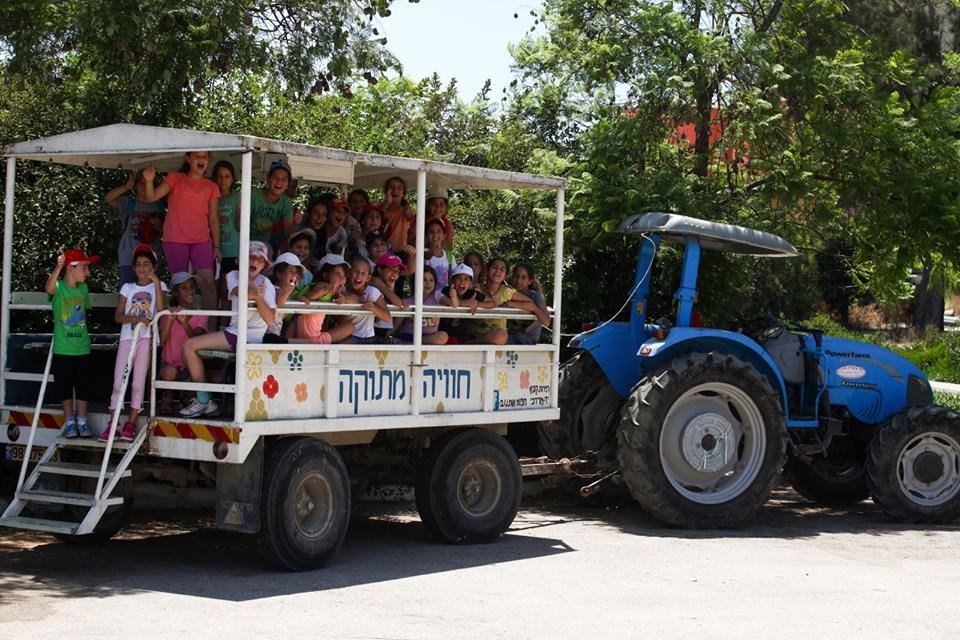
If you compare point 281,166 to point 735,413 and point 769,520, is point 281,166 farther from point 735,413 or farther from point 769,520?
point 769,520

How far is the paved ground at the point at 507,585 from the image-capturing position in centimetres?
792

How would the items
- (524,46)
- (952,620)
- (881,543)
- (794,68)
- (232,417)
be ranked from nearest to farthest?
(952,620) < (232,417) < (881,543) < (794,68) < (524,46)

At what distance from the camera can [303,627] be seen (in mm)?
7738

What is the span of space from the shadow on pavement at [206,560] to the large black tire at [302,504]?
156 mm

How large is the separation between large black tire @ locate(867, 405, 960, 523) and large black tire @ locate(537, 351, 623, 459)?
2548 millimetres

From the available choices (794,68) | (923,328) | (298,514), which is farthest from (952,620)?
(923,328)

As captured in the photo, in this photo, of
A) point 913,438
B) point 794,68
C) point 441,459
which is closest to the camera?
Answer: point 441,459

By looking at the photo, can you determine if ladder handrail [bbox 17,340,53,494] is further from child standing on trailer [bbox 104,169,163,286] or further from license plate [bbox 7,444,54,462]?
child standing on trailer [bbox 104,169,163,286]

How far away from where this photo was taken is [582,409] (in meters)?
13.3

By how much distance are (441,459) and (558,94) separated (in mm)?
6078

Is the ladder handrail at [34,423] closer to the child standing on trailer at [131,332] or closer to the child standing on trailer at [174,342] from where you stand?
the child standing on trailer at [131,332]

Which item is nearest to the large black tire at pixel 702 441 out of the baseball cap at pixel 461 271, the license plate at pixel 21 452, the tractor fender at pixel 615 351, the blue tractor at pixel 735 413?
the blue tractor at pixel 735 413

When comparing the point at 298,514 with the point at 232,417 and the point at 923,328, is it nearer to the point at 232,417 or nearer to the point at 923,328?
the point at 232,417

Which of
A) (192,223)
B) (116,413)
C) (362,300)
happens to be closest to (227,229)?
(192,223)
